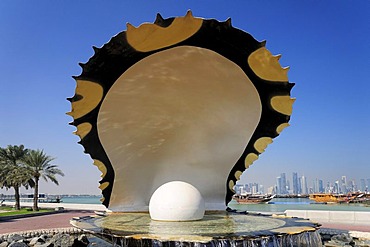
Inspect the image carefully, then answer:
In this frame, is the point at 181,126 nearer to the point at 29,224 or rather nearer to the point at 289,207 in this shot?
the point at 29,224

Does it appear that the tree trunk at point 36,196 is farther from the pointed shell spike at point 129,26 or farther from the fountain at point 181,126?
the pointed shell spike at point 129,26

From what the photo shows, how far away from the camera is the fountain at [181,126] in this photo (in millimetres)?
8867

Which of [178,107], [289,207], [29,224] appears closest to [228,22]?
[178,107]

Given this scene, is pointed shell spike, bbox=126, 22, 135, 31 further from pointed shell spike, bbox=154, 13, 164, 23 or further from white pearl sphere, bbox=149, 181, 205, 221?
white pearl sphere, bbox=149, 181, 205, 221

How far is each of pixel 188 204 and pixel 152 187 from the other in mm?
4626

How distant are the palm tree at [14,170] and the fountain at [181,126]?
2073 cm

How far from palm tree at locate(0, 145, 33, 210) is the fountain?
20.7 m

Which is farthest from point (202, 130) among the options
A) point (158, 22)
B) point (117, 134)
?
point (158, 22)

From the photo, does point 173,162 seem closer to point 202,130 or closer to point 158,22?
point 202,130

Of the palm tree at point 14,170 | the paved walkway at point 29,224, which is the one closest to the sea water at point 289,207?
the paved walkway at point 29,224

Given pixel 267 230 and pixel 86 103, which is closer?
pixel 267 230

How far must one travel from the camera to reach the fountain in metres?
8.87

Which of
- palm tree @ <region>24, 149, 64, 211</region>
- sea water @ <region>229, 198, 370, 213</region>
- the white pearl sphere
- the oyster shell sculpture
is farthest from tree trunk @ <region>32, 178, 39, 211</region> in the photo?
the white pearl sphere

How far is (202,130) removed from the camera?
1348 centimetres
